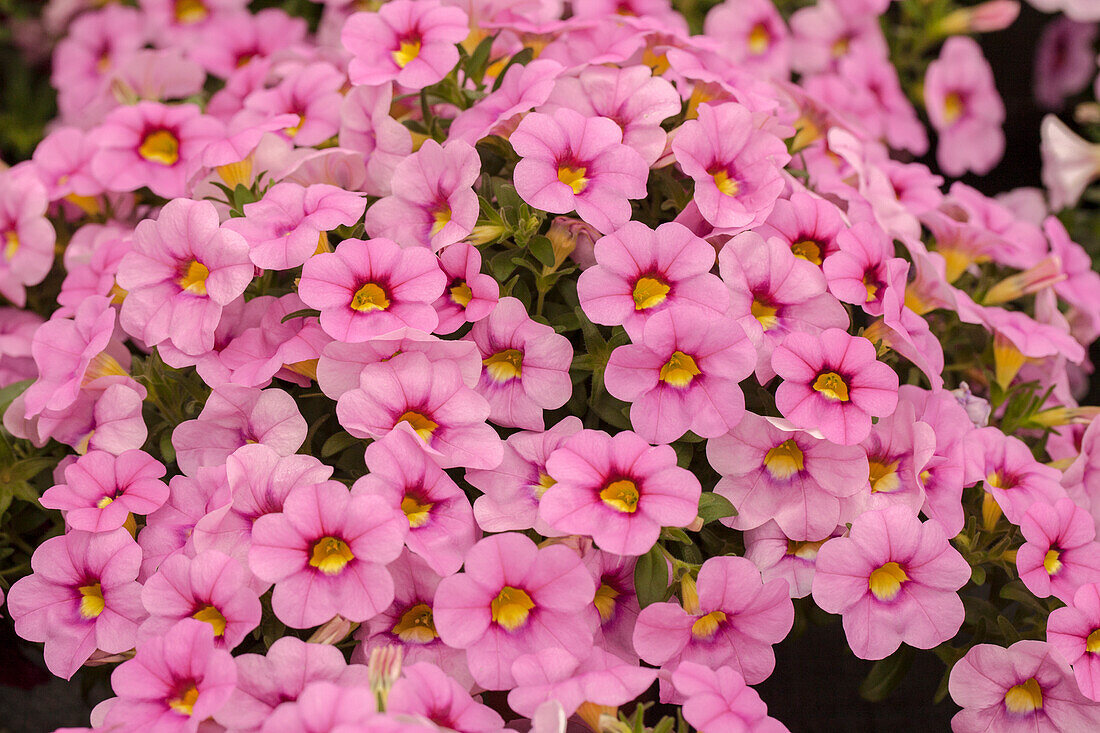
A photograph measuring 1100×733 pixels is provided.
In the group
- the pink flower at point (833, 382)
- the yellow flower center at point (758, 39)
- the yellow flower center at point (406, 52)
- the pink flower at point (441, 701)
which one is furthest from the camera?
the yellow flower center at point (758, 39)

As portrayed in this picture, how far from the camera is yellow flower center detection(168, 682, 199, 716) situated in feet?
2.37

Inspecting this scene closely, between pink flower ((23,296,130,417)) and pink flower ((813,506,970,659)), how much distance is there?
0.64 metres

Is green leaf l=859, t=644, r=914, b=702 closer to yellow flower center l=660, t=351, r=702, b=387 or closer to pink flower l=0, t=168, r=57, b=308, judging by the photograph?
yellow flower center l=660, t=351, r=702, b=387

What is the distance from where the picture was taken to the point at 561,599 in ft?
2.42

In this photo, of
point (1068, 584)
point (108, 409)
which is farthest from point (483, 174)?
point (1068, 584)

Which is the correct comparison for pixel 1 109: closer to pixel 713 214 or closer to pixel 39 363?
pixel 39 363

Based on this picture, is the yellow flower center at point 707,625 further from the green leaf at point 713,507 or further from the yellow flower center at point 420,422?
the yellow flower center at point 420,422

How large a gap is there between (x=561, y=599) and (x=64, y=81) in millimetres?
1145

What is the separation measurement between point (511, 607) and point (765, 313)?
0.33 metres

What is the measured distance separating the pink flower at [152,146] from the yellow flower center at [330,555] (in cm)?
48

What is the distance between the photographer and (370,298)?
812 mm

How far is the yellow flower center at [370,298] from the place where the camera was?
2.64ft

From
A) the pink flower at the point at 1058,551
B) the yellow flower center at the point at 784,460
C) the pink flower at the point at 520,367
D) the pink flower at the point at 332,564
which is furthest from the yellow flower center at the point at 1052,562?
the pink flower at the point at 332,564

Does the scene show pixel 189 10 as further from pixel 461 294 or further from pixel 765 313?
pixel 765 313
